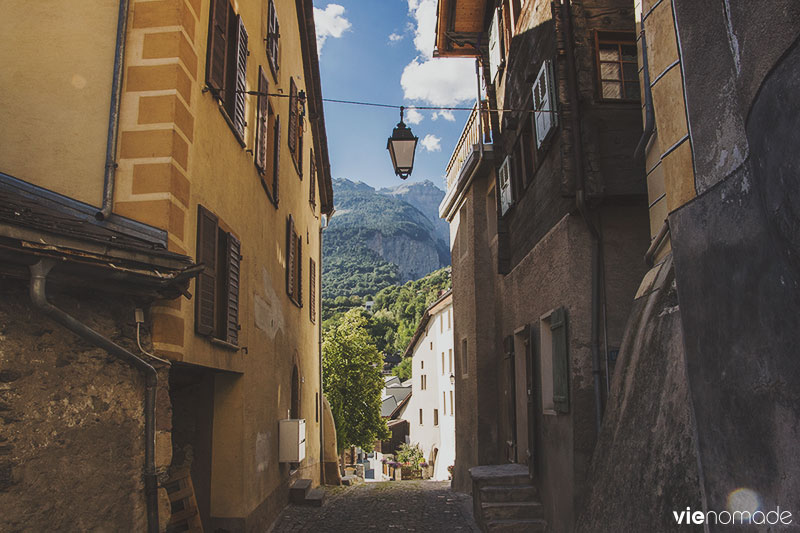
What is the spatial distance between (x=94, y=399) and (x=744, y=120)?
4.50 metres

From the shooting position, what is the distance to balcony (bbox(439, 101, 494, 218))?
13.5m

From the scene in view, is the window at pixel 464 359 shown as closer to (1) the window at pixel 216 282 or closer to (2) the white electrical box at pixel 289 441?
(2) the white electrical box at pixel 289 441

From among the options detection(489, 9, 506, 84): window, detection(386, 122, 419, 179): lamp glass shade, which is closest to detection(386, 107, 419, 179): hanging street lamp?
detection(386, 122, 419, 179): lamp glass shade

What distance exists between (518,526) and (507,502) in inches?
22.9

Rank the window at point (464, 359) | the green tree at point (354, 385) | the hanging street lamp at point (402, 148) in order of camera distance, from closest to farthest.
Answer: the hanging street lamp at point (402, 148)
the window at point (464, 359)
the green tree at point (354, 385)

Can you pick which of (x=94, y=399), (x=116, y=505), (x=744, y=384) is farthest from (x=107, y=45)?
(x=744, y=384)

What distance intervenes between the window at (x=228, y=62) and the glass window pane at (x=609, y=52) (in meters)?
4.47

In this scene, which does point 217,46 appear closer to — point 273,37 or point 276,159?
point 273,37

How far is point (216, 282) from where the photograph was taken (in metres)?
7.16

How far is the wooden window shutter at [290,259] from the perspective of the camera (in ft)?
41.4

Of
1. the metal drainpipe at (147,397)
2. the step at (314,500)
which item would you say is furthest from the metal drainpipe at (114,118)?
the step at (314,500)

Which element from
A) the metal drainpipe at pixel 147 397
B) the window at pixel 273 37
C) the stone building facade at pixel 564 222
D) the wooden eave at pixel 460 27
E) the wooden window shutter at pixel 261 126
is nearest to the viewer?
the metal drainpipe at pixel 147 397

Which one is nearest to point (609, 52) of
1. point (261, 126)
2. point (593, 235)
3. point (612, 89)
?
point (612, 89)

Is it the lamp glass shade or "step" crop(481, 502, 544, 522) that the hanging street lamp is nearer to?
the lamp glass shade
